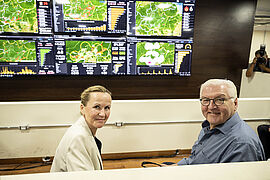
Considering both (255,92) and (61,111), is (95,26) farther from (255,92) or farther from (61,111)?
(255,92)

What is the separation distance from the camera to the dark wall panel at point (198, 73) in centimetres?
336

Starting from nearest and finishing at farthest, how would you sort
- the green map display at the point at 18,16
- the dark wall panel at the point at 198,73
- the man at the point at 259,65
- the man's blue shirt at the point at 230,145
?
the man's blue shirt at the point at 230,145, the green map display at the point at 18,16, the dark wall panel at the point at 198,73, the man at the point at 259,65

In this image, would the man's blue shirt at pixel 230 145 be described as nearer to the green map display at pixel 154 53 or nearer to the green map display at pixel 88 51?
the green map display at pixel 154 53

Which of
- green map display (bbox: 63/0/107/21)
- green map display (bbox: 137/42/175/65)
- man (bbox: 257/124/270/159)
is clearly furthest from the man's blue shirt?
green map display (bbox: 63/0/107/21)

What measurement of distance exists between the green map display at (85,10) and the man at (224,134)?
7.48 ft

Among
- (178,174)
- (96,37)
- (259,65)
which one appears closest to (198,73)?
(259,65)

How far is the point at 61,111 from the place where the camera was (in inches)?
98.6

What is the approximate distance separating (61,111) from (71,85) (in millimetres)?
996

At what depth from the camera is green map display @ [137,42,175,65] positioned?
337 cm

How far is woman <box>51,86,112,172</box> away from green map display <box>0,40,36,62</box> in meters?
2.06

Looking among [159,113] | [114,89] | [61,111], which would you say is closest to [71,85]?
[114,89]

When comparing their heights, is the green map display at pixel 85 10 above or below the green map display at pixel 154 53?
above

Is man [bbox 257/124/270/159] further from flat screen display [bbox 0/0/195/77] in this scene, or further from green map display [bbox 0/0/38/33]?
green map display [bbox 0/0/38/33]

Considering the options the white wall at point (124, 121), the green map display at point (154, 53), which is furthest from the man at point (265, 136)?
the green map display at point (154, 53)
